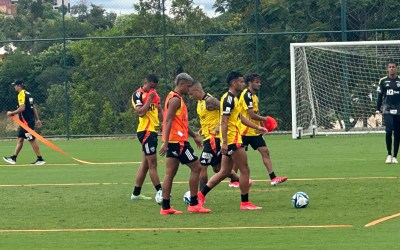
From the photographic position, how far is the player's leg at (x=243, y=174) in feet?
47.6

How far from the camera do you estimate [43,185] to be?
19.2 metres

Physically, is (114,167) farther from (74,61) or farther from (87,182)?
(74,61)

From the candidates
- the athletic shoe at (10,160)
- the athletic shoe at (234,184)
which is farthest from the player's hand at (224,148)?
the athletic shoe at (10,160)

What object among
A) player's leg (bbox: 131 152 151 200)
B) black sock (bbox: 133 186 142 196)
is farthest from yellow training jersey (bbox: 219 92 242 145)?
black sock (bbox: 133 186 142 196)

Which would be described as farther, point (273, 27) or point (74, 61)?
point (74, 61)

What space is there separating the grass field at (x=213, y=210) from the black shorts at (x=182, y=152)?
2.59ft

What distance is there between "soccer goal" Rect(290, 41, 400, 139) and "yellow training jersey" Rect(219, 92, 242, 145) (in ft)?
54.7

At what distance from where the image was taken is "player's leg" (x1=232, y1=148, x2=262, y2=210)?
Result: 1450cm

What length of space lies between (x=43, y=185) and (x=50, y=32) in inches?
871

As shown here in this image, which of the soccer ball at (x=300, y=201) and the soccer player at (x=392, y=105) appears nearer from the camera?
the soccer ball at (x=300, y=201)

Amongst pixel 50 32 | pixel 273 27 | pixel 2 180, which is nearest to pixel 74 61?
pixel 50 32

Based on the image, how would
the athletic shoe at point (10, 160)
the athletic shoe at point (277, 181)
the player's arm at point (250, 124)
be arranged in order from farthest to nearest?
1. the athletic shoe at point (10, 160)
2. the athletic shoe at point (277, 181)
3. the player's arm at point (250, 124)

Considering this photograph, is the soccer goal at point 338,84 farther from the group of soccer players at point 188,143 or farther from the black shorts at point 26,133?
the group of soccer players at point 188,143

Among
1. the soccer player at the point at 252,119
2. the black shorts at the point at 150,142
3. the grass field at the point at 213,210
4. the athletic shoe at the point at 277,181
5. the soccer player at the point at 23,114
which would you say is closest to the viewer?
the grass field at the point at 213,210
